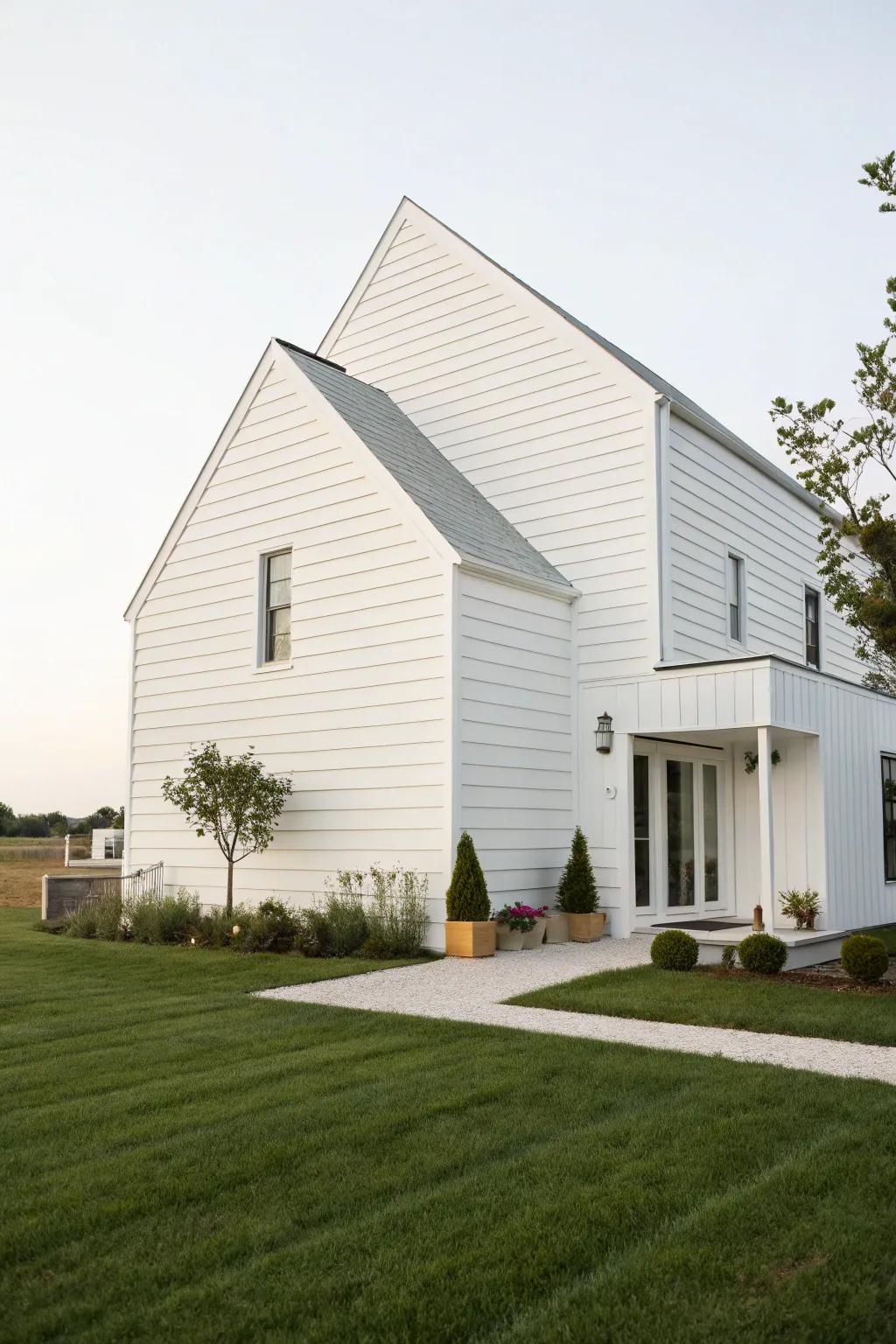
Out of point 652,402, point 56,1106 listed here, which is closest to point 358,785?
point 652,402

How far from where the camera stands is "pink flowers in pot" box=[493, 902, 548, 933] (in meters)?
12.8

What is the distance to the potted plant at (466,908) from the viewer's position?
40.3ft

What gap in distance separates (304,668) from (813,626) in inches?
399

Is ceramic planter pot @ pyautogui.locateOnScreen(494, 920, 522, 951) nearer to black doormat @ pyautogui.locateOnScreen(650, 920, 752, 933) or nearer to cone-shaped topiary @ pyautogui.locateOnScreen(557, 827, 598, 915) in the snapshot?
cone-shaped topiary @ pyautogui.locateOnScreen(557, 827, 598, 915)

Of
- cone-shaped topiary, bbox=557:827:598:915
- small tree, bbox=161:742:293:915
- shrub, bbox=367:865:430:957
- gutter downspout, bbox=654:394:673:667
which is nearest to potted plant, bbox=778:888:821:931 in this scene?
cone-shaped topiary, bbox=557:827:598:915

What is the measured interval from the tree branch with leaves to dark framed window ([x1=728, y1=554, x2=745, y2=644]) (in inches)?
231

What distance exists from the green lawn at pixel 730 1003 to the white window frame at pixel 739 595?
6698 mm

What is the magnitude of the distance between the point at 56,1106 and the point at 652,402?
38.3ft

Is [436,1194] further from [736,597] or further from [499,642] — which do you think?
[736,597]

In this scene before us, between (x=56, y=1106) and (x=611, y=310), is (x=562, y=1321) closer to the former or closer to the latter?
A: (x=56, y=1106)

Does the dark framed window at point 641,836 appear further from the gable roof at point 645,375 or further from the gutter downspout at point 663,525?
the gable roof at point 645,375

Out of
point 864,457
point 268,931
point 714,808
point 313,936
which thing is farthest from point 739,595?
point 268,931

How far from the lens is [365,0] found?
14891mm

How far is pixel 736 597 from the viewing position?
55.5ft
